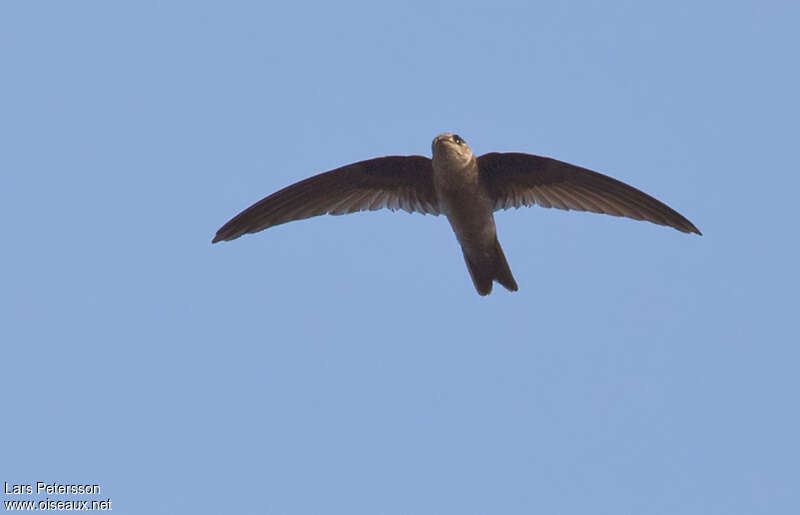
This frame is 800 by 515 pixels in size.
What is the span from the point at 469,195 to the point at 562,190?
1.07m

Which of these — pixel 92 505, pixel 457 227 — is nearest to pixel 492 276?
pixel 457 227

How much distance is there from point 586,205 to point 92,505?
5.03m

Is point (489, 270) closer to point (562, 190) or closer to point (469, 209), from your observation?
point (469, 209)

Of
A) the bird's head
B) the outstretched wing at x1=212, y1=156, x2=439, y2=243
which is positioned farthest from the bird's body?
the outstretched wing at x1=212, y1=156, x2=439, y2=243

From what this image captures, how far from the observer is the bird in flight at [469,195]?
10094 millimetres

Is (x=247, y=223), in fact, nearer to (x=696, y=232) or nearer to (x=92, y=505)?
(x=92, y=505)

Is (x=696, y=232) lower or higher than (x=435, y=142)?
lower

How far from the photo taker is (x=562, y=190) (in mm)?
10594

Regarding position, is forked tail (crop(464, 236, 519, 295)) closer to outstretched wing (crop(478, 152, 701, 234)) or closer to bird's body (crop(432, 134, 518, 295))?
bird's body (crop(432, 134, 518, 295))

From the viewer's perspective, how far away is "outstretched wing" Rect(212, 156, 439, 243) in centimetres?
1062

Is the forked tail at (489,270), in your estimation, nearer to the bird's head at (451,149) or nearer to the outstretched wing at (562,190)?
the outstretched wing at (562,190)

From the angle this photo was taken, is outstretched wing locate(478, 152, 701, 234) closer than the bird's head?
No

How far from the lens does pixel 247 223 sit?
421 inches

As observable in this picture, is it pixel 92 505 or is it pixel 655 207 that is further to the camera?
pixel 655 207
